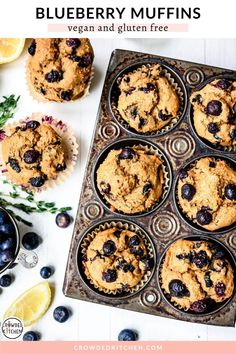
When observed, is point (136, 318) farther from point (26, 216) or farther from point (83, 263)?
point (26, 216)

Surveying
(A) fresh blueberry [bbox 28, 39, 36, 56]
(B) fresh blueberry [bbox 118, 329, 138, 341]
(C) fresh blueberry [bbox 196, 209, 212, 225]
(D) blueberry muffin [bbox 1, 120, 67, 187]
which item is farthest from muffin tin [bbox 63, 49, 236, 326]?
(A) fresh blueberry [bbox 28, 39, 36, 56]

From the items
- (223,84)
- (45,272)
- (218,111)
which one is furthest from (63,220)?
(223,84)

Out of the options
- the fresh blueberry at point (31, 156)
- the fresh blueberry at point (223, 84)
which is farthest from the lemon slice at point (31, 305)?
the fresh blueberry at point (223, 84)

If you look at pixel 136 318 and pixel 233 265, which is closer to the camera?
pixel 233 265

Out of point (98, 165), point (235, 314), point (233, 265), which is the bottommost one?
point (235, 314)

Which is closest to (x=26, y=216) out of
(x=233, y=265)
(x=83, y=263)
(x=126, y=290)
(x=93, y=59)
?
(x=83, y=263)

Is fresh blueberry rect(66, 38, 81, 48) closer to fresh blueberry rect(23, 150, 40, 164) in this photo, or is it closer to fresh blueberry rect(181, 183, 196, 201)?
fresh blueberry rect(23, 150, 40, 164)
